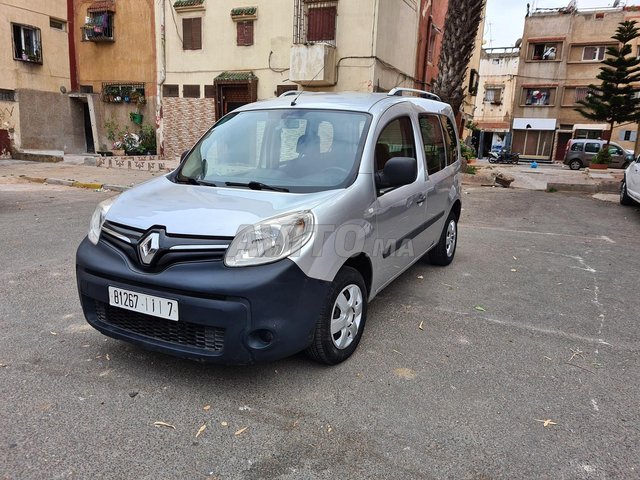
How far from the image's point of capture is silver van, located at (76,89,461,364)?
8.80 feet

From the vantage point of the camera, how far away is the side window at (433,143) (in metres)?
4.68

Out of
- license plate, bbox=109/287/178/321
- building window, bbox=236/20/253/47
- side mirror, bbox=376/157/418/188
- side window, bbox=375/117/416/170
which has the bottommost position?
license plate, bbox=109/287/178/321

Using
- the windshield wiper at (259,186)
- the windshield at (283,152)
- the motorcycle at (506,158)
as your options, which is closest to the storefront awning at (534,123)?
the motorcycle at (506,158)

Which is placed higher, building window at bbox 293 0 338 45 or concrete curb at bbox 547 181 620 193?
building window at bbox 293 0 338 45

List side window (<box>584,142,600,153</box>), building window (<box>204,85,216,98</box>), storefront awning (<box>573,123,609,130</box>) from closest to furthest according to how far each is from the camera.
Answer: building window (<box>204,85,216,98</box>) → side window (<box>584,142,600,153</box>) → storefront awning (<box>573,123,609,130</box>)

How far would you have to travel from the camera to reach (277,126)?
13.1 ft

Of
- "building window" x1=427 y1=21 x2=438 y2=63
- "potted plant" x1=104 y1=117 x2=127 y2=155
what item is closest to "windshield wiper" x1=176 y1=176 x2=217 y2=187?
"potted plant" x1=104 y1=117 x2=127 y2=155

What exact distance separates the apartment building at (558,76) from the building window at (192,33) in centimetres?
2996

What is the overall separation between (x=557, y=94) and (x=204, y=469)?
1671 inches

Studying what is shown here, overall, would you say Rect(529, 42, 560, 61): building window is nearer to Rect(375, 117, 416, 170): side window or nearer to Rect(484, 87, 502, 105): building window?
Rect(484, 87, 502, 105): building window

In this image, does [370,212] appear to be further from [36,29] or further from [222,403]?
[36,29]

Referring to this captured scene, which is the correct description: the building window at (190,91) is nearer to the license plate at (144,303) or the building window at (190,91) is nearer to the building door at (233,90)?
the building door at (233,90)

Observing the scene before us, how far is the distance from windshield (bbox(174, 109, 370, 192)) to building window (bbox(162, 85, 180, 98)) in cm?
1603

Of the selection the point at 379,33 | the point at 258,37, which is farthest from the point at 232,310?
the point at 258,37
